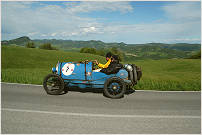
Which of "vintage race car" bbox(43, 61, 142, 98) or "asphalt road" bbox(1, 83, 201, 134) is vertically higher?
"vintage race car" bbox(43, 61, 142, 98)

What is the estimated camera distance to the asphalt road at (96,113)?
157 inches

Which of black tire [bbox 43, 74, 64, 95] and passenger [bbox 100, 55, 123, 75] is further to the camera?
black tire [bbox 43, 74, 64, 95]

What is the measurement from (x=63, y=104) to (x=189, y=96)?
16.8ft

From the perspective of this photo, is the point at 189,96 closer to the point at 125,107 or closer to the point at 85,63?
the point at 125,107

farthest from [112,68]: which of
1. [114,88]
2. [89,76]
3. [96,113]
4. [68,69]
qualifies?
[96,113]

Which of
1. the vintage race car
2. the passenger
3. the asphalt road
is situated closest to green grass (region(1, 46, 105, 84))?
the vintage race car

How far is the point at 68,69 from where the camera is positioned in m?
6.82

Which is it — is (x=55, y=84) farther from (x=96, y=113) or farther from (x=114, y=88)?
(x=96, y=113)

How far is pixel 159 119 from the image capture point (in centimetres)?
465

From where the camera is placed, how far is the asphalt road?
13.1 feet

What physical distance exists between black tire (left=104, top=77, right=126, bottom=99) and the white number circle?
1.45 metres

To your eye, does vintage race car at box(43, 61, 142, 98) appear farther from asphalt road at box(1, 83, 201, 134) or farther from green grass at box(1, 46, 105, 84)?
green grass at box(1, 46, 105, 84)

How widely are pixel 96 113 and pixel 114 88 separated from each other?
6.21 feet

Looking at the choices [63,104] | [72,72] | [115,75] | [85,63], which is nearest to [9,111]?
[63,104]
